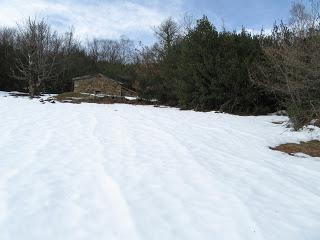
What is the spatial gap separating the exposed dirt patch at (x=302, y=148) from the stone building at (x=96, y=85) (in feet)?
102

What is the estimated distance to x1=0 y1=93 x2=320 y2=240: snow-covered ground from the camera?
143 inches

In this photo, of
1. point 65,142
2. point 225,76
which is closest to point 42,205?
point 65,142

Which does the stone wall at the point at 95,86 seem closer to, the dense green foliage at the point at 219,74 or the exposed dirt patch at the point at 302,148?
the dense green foliage at the point at 219,74

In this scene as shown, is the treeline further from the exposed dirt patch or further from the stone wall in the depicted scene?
the stone wall

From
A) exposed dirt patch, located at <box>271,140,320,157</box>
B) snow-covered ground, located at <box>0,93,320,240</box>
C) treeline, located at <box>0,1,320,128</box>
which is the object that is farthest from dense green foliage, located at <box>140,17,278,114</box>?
snow-covered ground, located at <box>0,93,320,240</box>

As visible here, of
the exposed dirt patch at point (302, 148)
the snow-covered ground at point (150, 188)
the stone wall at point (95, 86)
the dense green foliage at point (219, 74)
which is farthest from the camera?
the stone wall at point (95, 86)

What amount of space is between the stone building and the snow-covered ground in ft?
99.9

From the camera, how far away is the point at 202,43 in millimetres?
17641

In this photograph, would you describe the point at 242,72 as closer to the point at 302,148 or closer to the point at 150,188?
the point at 302,148

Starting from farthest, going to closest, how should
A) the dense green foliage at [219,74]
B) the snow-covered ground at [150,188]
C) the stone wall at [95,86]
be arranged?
the stone wall at [95,86]
the dense green foliage at [219,74]
the snow-covered ground at [150,188]

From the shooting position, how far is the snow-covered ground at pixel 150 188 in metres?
3.64

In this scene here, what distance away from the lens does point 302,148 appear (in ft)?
27.1

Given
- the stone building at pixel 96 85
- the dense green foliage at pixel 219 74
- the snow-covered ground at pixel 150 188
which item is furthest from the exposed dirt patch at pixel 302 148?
the stone building at pixel 96 85

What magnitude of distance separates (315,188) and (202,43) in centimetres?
1314
